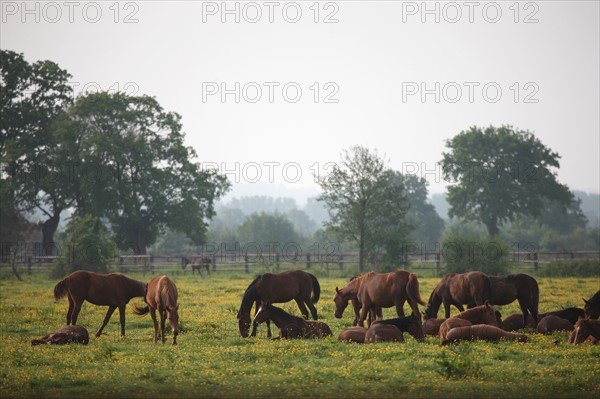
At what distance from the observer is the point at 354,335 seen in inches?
650

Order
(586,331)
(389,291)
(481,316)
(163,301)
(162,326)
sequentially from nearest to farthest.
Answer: (586,331), (162,326), (481,316), (163,301), (389,291)

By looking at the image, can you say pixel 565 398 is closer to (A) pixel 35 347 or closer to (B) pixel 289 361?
(B) pixel 289 361

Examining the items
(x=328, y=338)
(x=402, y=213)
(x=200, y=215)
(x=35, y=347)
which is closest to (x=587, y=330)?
(x=328, y=338)

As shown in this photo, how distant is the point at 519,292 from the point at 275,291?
6871 millimetres

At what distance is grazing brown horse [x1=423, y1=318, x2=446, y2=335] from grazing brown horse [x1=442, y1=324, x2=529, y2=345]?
1524mm

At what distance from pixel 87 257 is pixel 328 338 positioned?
102ft

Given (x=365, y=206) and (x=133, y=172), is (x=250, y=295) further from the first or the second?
(x=133, y=172)

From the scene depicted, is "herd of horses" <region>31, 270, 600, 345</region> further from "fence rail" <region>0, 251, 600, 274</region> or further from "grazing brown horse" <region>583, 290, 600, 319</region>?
"fence rail" <region>0, 251, 600, 274</region>

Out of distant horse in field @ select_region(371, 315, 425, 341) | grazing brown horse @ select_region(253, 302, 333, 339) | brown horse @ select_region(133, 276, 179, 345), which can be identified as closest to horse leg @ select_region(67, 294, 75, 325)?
brown horse @ select_region(133, 276, 179, 345)

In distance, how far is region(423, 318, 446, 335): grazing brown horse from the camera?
1766cm

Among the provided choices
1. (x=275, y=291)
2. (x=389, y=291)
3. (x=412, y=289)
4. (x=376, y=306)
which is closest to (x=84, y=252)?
(x=275, y=291)

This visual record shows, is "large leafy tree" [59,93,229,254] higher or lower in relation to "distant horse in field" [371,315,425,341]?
higher

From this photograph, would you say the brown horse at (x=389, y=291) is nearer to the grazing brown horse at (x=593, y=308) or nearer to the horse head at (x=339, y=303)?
the horse head at (x=339, y=303)

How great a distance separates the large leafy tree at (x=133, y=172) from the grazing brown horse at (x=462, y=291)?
125 ft
